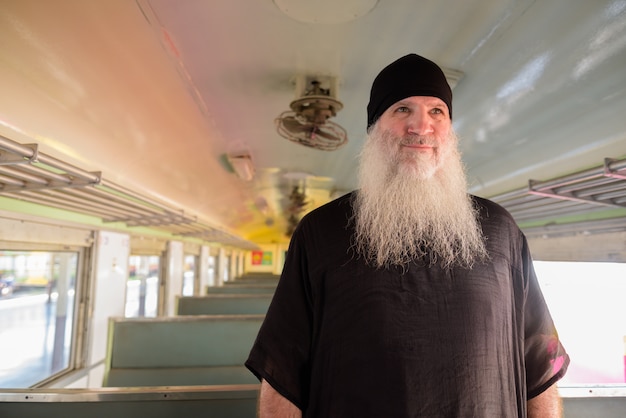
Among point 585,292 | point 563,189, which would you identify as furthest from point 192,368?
point 563,189

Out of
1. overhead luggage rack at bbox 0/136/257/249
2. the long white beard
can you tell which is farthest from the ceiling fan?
overhead luggage rack at bbox 0/136/257/249

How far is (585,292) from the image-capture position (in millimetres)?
1886

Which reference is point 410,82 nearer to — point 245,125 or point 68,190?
point 245,125

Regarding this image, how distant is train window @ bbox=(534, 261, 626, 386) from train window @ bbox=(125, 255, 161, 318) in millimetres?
3537

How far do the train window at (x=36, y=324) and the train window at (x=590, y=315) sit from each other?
12.9 feet

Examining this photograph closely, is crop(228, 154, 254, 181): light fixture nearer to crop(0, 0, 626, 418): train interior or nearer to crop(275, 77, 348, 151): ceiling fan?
crop(0, 0, 626, 418): train interior

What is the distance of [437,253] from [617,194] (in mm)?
2329

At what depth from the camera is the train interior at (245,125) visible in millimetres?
1499

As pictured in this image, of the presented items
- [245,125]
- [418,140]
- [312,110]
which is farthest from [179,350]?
[418,140]

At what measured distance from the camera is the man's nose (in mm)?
1069

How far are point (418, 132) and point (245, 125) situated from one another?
81.8 inches

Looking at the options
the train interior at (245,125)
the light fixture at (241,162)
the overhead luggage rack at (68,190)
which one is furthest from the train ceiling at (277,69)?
the light fixture at (241,162)

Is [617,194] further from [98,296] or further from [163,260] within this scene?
[163,260]

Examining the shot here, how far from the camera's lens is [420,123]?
1.07m
